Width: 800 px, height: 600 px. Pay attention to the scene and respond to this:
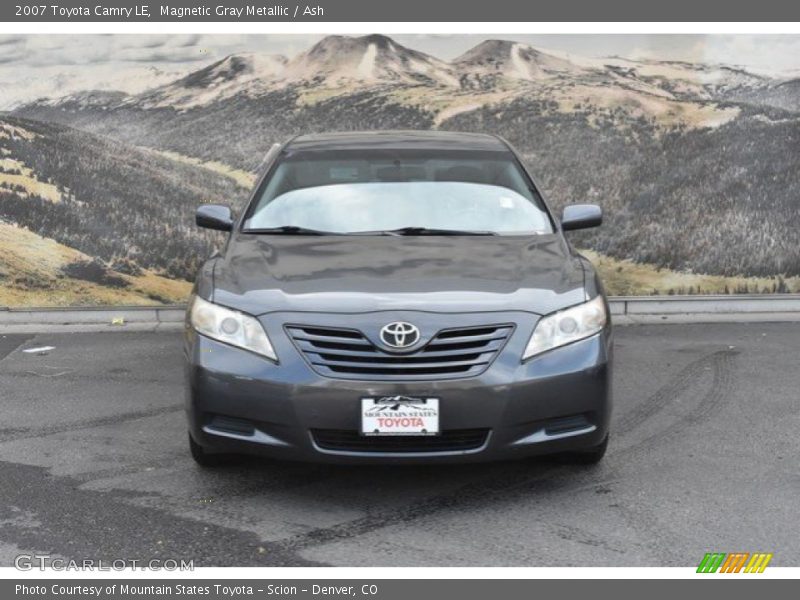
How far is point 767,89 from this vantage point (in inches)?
361

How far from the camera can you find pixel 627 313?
29.9 ft

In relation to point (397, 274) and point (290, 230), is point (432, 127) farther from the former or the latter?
point (397, 274)

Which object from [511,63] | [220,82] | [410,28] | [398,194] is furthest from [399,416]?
[220,82]

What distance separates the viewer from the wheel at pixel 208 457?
4.91 meters

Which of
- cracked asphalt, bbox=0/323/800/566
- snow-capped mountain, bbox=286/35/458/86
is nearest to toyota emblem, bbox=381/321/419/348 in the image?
cracked asphalt, bbox=0/323/800/566

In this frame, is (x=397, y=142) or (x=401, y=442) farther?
(x=397, y=142)

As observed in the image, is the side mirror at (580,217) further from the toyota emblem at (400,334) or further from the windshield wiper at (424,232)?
the toyota emblem at (400,334)

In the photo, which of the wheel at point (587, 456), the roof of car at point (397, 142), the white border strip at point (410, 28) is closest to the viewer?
the wheel at point (587, 456)

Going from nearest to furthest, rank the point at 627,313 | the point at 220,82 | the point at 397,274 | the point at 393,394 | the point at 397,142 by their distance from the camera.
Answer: the point at 393,394
the point at 397,274
the point at 397,142
the point at 627,313
the point at 220,82

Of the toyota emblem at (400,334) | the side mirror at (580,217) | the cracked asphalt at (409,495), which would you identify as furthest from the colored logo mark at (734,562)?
the side mirror at (580,217)

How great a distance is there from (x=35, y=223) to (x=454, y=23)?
13.2 ft

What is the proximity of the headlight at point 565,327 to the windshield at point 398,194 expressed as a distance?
990 mm

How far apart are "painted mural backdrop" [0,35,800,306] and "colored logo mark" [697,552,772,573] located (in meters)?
5.29

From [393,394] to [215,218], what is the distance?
80.1 inches
